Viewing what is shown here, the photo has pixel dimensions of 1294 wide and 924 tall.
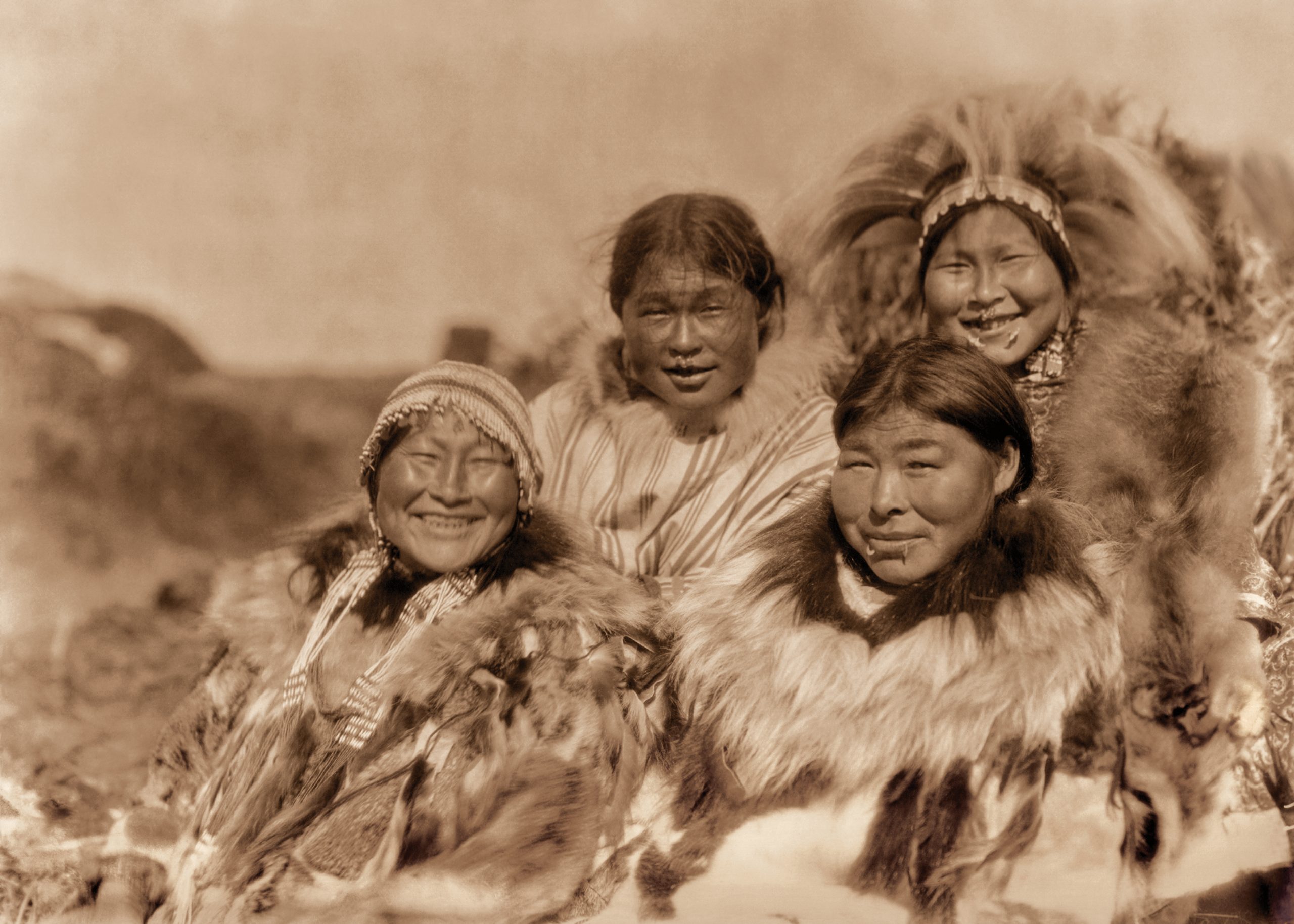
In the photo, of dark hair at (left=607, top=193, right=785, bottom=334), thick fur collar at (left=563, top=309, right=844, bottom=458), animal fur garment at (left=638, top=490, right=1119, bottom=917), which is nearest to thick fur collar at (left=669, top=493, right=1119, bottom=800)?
animal fur garment at (left=638, top=490, right=1119, bottom=917)

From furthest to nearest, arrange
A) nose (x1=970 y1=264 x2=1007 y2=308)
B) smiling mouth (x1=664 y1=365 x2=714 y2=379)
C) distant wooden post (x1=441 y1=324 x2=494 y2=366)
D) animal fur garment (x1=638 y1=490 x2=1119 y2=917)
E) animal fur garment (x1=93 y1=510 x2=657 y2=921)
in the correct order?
distant wooden post (x1=441 y1=324 x2=494 y2=366), smiling mouth (x1=664 y1=365 x2=714 y2=379), nose (x1=970 y1=264 x2=1007 y2=308), animal fur garment (x1=93 y1=510 x2=657 y2=921), animal fur garment (x1=638 y1=490 x2=1119 y2=917)

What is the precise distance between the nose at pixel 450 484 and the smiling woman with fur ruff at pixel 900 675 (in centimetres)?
54

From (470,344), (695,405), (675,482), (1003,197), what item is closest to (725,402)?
(695,405)

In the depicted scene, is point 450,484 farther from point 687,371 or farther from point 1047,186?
point 1047,186

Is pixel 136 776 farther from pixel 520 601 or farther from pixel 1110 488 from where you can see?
pixel 1110 488

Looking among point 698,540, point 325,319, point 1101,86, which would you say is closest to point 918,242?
point 1101,86

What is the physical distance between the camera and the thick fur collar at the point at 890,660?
234 centimetres

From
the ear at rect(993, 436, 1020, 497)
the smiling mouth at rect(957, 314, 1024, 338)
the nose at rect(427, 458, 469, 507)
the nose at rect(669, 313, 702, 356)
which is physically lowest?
the nose at rect(427, 458, 469, 507)

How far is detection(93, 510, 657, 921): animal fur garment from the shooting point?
8.04 feet

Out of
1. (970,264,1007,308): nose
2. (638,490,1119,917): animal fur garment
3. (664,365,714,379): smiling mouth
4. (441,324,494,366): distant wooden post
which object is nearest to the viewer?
(638,490,1119,917): animal fur garment

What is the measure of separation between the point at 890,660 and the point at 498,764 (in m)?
0.73

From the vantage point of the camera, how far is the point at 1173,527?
2.50 m

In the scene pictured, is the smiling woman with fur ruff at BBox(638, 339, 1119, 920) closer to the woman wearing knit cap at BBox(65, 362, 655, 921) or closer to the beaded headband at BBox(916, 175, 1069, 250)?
the woman wearing knit cap at BBox(65, 362, 655, 921)

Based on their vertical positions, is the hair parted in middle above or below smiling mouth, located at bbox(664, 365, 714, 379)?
above
